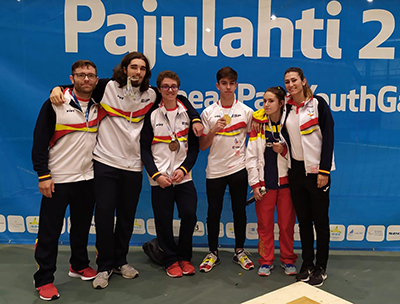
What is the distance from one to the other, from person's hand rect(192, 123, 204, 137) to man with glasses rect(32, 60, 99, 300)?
2.37 ft

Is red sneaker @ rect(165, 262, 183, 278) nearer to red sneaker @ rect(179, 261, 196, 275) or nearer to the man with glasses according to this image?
red sneaker @ rect(179, 261, 196, 275)

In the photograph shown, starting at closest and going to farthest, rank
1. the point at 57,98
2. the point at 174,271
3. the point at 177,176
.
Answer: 1. the point at 57,98
2. the point at 177,176
3. the point at 174,271

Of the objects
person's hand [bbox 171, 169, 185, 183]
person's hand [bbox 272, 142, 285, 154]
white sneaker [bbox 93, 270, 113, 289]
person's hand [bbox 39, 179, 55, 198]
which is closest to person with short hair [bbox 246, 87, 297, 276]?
person's hand [bbox 272, 142, 285, 154]

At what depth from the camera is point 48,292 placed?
2.59 metres

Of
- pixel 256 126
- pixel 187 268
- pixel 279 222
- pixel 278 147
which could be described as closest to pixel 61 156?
pixel 187 268

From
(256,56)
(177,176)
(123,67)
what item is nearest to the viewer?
(123,67)

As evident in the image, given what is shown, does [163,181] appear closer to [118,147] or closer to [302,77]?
[118,147]

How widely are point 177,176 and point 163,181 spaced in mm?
117

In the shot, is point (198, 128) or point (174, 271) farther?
point (174, 271)

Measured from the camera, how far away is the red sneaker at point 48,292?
2.57 meters

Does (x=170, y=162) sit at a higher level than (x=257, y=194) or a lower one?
higher

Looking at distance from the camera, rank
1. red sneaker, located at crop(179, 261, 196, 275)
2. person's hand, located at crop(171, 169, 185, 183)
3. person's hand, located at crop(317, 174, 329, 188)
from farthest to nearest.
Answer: red sneaker, located at crop(179, 261, 196, 275)
person's hand, located at crop(171, 169, 185, 183)
person's hand, located at crop(317, 174, 329, 188)

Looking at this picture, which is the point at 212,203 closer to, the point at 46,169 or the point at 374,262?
the point at 46,169

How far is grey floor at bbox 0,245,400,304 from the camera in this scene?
2.61m
